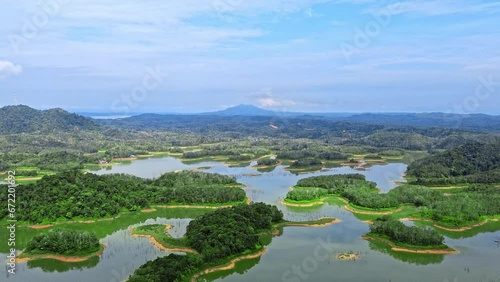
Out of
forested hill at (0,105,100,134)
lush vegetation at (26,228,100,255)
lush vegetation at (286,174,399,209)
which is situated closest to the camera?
lush vegetation at (26,228,100,255)

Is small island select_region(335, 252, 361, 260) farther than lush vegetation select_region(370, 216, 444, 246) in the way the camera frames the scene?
No

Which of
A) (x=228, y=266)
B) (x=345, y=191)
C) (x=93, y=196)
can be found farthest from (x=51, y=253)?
(x=345, y=191)

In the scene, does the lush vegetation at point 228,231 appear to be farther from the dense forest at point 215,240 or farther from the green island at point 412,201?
the green island at point 412,201

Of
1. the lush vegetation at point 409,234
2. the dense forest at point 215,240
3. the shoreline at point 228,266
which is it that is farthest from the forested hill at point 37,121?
the lush vegetation at point 409,234

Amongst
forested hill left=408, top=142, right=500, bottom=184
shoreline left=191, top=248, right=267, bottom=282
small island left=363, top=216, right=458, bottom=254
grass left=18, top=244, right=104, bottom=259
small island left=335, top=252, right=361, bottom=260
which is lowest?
grass left=18, top=244, right=104, bottom=259

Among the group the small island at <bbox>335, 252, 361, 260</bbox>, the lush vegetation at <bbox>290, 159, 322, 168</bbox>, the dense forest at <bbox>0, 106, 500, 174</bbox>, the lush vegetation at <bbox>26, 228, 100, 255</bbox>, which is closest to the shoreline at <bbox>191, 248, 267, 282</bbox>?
the small island at <bbox>335, 252, 361, 260</bbox>

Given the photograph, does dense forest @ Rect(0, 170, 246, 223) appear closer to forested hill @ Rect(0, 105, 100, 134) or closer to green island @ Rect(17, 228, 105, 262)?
green island @ Rect(17, 228, 105, 262)

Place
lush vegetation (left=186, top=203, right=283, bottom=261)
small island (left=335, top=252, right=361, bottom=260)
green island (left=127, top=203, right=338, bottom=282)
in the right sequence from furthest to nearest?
1. small island (left=335, top=252, right=361, bottom=260)
2. lush vegetation (left=186, top=203, right=283, bottom=261)
3. green island (left=127, top=203, right=338, bottom=282)
